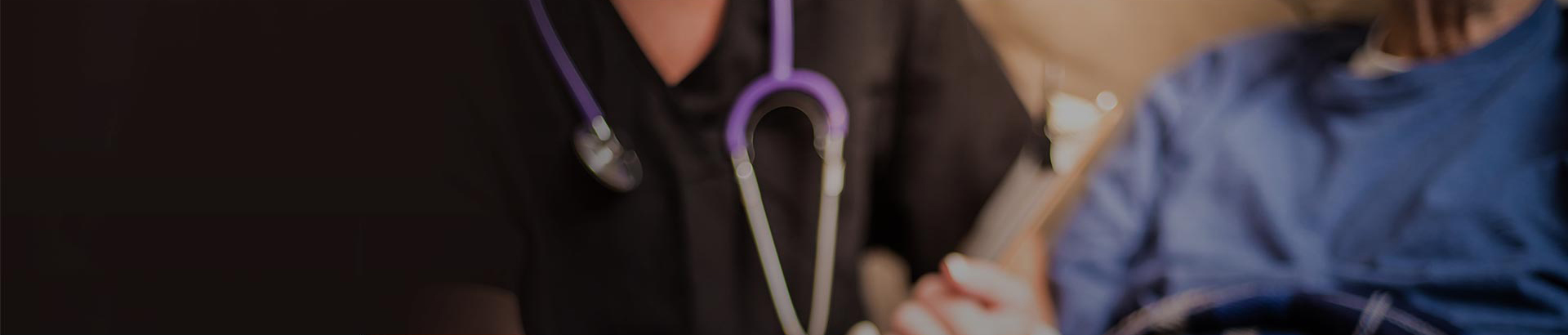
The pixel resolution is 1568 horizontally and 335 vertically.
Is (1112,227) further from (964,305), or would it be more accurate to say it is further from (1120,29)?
(964,305)

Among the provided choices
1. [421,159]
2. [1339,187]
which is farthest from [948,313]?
[1339,187]

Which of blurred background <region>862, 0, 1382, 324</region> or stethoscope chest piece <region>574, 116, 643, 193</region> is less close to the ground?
blurred background <region>862, 0, 1382, 324</region>

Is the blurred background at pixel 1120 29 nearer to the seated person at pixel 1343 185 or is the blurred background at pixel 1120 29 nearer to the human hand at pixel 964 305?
the seated person at pixel 1343 185

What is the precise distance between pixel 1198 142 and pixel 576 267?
523mm

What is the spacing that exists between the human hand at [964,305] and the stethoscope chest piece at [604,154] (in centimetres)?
16

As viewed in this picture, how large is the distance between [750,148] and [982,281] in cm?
14

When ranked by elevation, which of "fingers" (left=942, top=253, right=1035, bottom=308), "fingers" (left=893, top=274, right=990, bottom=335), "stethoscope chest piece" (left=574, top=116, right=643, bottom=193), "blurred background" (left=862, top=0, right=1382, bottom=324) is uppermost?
"blurred background" (left=862, top=0, right=1382, bottom=324)

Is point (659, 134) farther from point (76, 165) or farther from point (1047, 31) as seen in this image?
point (1047, 31)

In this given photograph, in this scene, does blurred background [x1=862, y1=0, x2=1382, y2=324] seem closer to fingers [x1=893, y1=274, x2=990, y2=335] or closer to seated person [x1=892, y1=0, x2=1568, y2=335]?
seated person [x1=892, y1=0, x2=1568, y2=335]

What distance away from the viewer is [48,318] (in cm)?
26

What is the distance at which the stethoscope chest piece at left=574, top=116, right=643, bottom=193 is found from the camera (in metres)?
0.34

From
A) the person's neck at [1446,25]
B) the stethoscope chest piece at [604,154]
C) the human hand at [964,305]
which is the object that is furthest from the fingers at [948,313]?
the person's neck at [1446,25]

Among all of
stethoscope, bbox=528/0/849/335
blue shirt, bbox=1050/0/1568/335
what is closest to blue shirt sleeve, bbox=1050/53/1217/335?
blue shirt, bbox=1050/0/1568/335

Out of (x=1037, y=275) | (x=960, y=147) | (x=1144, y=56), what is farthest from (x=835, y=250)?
(x=1144, y=56)
